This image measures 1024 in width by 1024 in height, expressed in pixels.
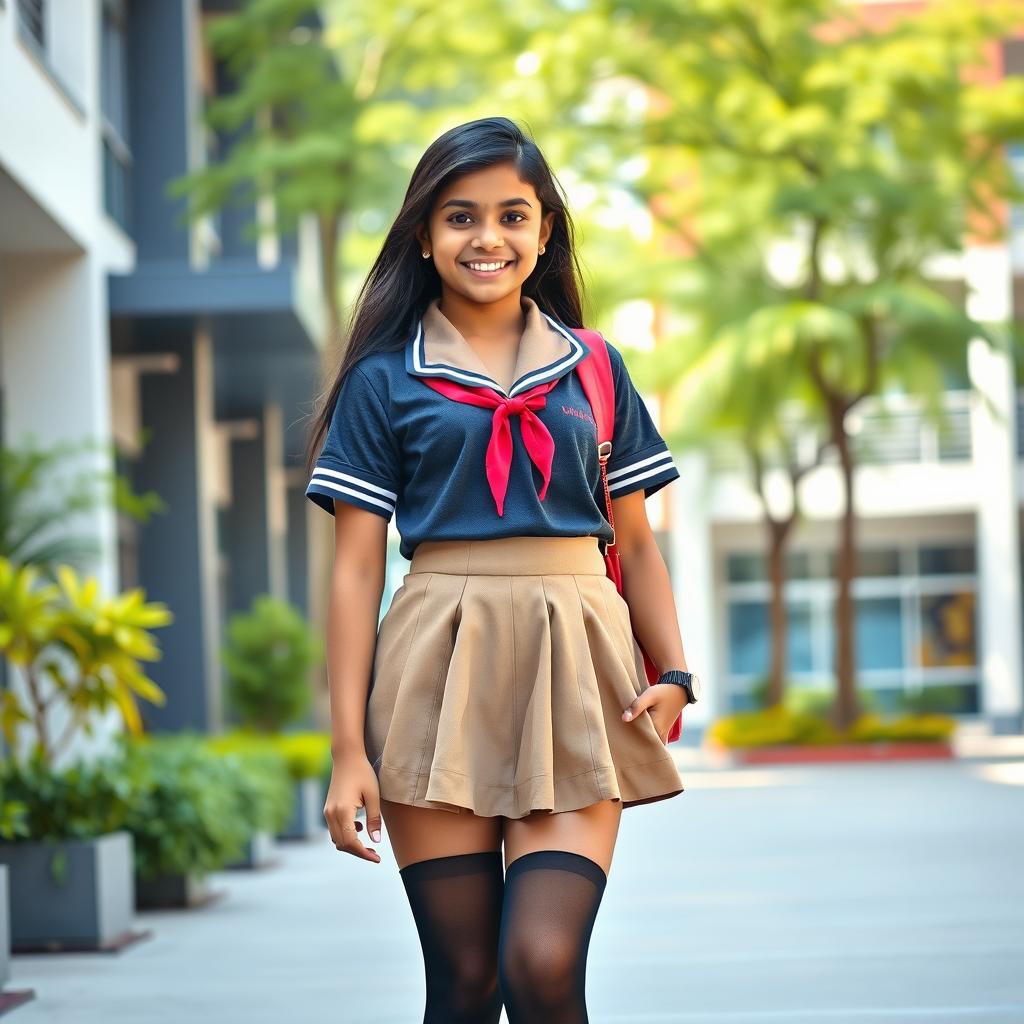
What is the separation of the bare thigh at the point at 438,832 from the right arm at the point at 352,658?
5 centimetres

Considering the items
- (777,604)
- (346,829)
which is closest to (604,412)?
(346,829)

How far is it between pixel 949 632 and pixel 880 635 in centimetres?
127

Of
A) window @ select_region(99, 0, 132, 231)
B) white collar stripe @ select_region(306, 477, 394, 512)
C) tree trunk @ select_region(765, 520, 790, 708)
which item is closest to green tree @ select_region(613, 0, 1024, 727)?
tree trunk @ select_region(765, 520, 790, 708)

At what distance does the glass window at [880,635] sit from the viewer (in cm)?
3309

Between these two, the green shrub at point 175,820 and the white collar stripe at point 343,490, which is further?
the green shrub at point 175,820

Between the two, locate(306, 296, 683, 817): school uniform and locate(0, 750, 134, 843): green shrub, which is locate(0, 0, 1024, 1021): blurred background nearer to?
locate(0, 750, 134, 843): green shrub

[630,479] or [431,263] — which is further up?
[431,263]

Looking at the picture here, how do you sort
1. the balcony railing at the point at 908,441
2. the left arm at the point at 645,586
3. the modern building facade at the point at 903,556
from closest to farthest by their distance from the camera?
the left arm at the point at 645,586, the modern building facade at the point at 903,556, the balcony railing at the point at 908,441

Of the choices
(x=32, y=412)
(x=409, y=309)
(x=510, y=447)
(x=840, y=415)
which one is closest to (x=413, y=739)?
(x=510, y=447)

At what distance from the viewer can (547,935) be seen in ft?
9.18

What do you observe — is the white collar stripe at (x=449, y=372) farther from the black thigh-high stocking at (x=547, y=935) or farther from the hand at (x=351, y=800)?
the black thigh-high stocking at (x=547, y=935)

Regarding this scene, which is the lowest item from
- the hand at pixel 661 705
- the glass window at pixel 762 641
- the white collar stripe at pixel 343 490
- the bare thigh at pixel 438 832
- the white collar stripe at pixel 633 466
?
the glass window at pixel 762 641

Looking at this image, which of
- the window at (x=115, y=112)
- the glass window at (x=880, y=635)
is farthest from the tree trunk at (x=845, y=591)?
the window at (x=115, y=112)

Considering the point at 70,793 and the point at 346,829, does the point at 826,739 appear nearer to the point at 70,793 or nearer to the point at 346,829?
the point at 70,793
